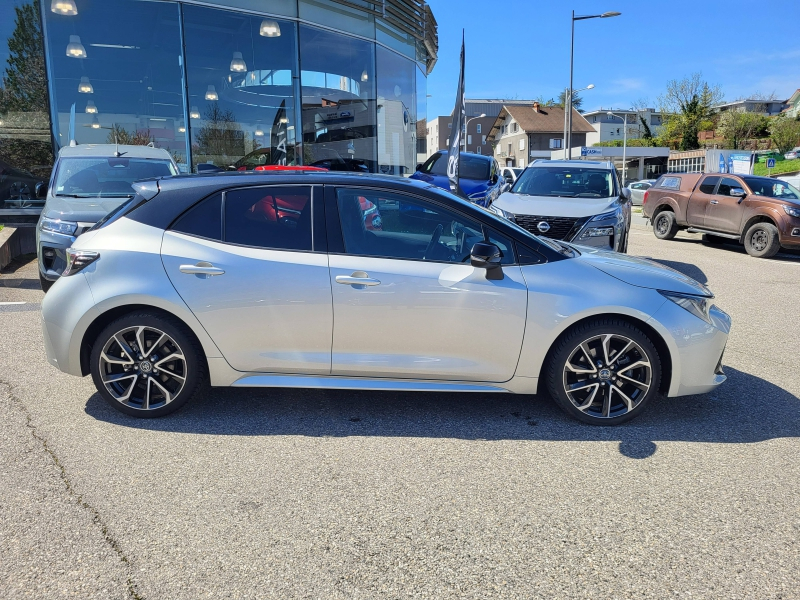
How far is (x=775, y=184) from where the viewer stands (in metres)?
14.2

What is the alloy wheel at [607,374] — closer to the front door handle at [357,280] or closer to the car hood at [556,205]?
the front door handle at [357,280]

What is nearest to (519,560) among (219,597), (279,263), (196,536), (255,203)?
(219,597)

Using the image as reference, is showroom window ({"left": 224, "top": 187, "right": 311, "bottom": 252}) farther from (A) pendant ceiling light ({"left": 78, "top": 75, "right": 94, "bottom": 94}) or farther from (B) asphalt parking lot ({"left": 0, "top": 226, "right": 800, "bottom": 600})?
(A) pendant ceiling light ({"left": 78, "top": 75, "right": 94, "bottom": 94})

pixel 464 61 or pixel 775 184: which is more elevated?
pixel 464 61

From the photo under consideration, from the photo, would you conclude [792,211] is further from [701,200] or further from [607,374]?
[607,374]

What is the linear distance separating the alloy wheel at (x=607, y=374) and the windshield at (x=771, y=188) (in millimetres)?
11998

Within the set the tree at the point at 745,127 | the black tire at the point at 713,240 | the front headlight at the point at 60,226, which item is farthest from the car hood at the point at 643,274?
the tree at the point at 745,127

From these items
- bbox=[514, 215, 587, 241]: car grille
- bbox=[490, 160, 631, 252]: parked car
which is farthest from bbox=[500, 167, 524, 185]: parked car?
bbox=[514, 215, 587, 241]: car grille

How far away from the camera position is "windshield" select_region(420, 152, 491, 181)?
1572cm

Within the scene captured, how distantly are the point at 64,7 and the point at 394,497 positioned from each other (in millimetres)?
14898

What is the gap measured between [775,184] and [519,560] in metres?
14.3

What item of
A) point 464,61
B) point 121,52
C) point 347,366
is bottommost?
point 347,366

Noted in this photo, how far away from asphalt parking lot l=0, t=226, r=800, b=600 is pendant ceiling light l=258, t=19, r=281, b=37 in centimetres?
1331

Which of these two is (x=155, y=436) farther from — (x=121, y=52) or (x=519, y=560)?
(x=121, y=52)
